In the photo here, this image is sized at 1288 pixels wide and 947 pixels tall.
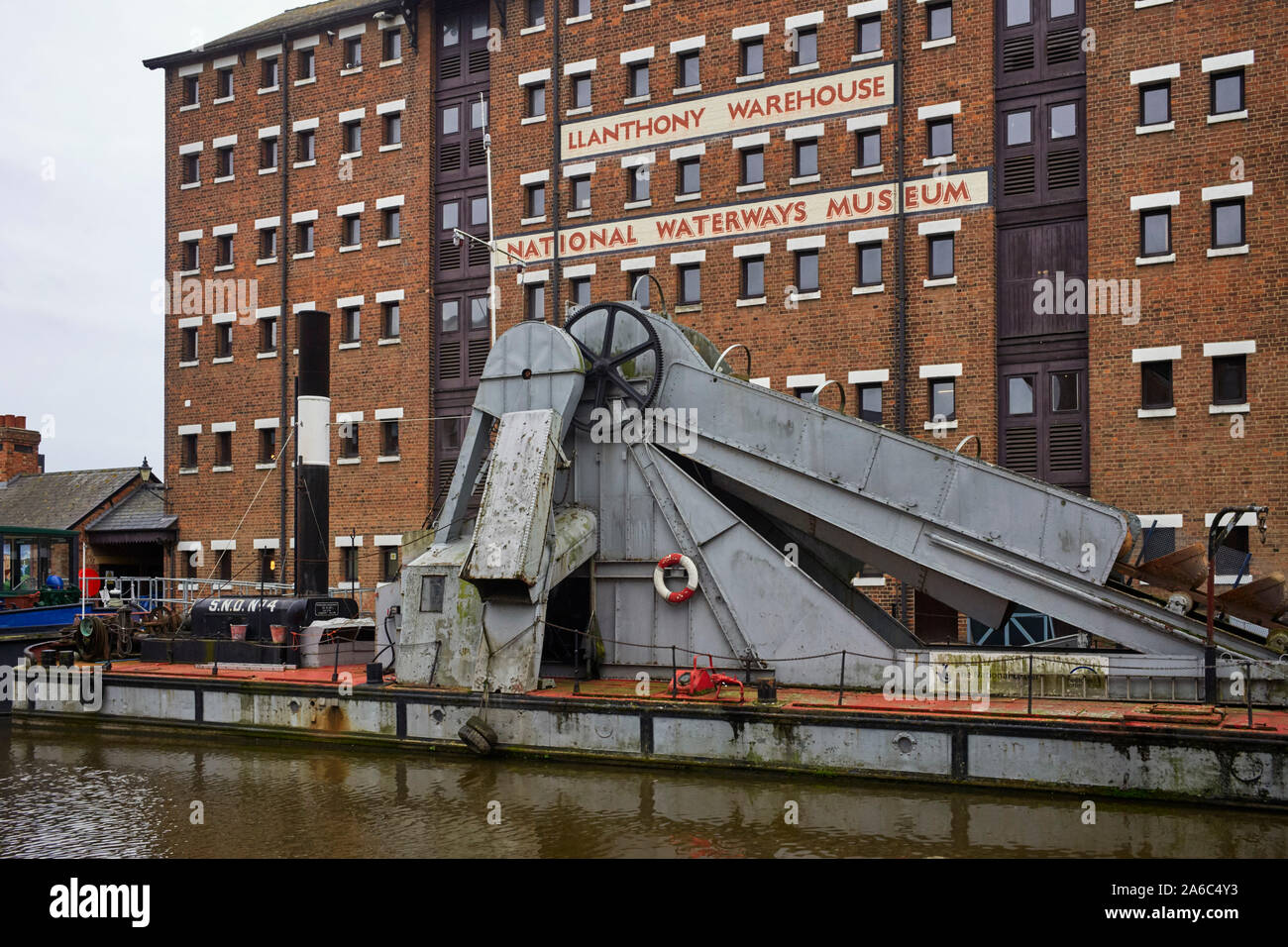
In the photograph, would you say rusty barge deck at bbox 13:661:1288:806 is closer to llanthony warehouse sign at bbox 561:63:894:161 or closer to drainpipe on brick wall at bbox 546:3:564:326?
drainpipe on brick wall at bbox 546:3:564:326

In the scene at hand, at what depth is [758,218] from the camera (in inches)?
1172

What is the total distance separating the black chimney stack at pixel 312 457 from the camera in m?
23.7

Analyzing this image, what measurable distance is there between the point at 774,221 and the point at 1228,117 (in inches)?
411

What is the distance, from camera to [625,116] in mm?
31703

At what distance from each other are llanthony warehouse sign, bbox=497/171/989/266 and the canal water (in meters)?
16.9

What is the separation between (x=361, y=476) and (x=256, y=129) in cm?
1248

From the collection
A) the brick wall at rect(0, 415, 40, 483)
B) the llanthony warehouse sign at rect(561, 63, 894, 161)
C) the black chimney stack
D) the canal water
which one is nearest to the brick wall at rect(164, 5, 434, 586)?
the llanthony warehouse sign at rect(561, 63, 894, 161)

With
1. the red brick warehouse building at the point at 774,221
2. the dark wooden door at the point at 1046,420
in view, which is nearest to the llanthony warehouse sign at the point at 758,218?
the red brick warehouse building at the point at 774,221

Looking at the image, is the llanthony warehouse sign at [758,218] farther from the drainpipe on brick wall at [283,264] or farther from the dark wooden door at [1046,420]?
the drainpipe on brick wall at [283,264]

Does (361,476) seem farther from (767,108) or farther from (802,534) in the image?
(802,534)

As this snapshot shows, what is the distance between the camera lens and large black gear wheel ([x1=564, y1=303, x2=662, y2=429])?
18.7 meters

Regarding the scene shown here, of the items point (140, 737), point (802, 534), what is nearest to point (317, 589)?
point (140, 737)

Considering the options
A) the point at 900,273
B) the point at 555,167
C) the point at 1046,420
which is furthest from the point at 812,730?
the point at 555,167
